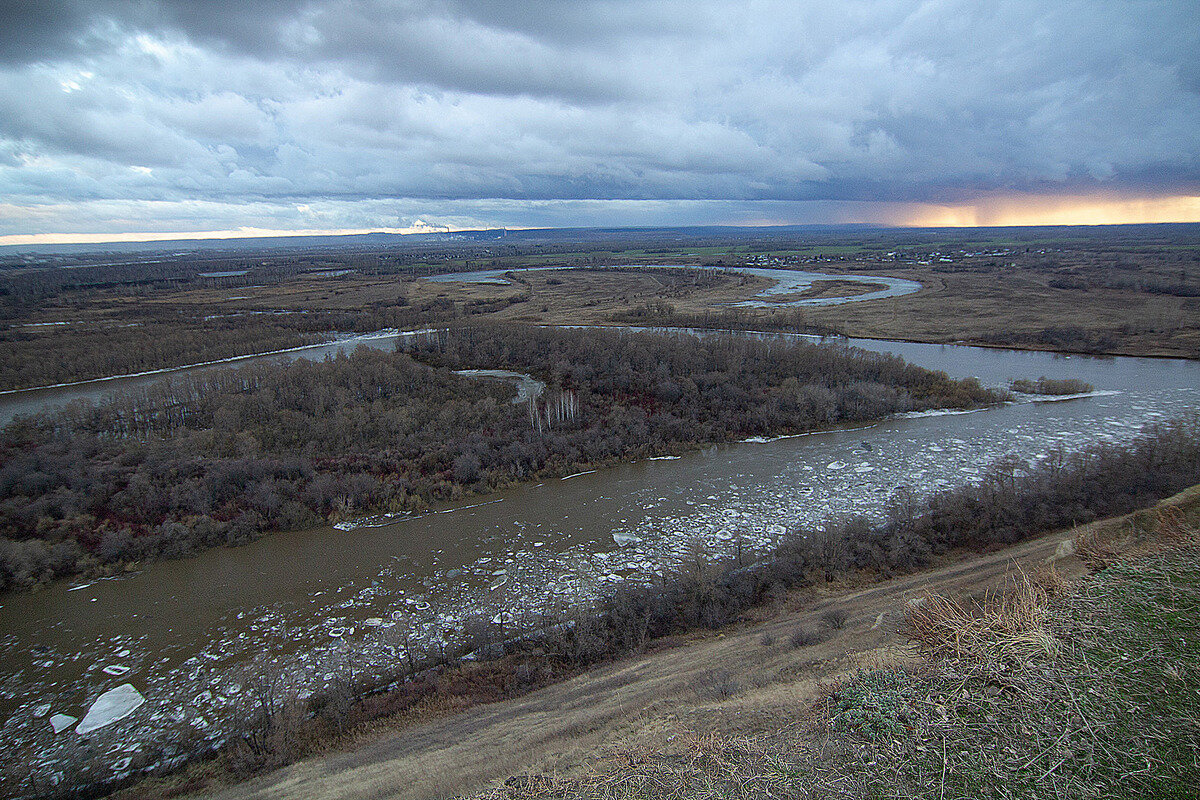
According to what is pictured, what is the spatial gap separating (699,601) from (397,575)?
7833 millimetres

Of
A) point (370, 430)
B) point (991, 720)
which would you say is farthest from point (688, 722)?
A: point (370, 430)

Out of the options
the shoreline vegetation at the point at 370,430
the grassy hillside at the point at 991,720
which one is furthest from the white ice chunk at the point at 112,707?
the grassy hillside at the point at 991,720

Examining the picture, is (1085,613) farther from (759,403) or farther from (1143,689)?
(759,403)

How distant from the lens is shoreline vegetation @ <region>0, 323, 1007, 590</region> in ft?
56.9

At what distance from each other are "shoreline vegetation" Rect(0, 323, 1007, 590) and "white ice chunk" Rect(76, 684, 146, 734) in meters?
5.78

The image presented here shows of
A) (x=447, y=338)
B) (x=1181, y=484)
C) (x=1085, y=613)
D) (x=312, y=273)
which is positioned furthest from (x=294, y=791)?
(x=312, y=273)

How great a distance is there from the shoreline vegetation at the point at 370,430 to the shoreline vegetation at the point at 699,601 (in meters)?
8.43

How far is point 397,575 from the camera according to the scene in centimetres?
1475

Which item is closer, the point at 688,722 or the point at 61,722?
the point at 688,722

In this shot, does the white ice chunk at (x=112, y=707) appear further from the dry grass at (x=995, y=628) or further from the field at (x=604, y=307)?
the field at (x=604, y=307)

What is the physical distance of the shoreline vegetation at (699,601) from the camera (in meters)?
9.25

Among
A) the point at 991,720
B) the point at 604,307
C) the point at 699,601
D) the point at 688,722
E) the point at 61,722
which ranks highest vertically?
the point at 604,307

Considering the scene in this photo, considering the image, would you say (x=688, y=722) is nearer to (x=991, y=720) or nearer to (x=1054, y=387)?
(x=991, y=720)

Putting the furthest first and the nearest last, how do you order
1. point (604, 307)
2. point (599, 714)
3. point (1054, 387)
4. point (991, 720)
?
point (604, 307) → point (1054, 387) → point (599, 714) → point (991, 720)
